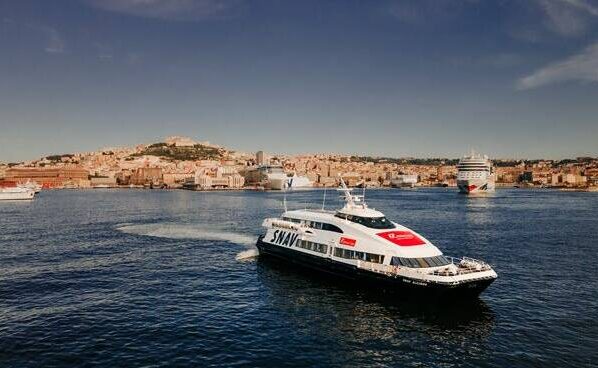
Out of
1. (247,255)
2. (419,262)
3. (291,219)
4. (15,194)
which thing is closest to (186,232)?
(247,255)

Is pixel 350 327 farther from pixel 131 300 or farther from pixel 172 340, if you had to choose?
pixel 131 300

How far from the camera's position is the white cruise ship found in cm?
18360

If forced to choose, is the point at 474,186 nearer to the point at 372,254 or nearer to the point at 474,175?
the point at 474,175

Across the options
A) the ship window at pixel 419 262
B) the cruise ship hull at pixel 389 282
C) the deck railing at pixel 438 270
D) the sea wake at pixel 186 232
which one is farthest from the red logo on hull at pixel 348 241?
the sea wake at pixel 186 232

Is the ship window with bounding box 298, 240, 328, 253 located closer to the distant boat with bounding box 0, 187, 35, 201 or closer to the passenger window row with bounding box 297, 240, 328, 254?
the passenger window row with bounding box 297, 240, 328, 254

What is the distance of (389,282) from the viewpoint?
33094 millimetres

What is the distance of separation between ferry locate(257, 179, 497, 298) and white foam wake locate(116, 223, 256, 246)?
16609 millimetres

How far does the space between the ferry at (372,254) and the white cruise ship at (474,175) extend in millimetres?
154615

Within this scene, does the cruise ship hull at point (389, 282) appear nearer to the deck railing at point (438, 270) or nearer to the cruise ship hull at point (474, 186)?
the deck railing at point (438, 270)

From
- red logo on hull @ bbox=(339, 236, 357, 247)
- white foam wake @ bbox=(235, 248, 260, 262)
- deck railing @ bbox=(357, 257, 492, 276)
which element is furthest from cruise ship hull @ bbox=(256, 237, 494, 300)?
white foam wake @ bbox=(235, 248, 260, 262)

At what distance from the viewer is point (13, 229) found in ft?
235

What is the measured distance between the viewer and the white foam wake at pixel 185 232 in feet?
206

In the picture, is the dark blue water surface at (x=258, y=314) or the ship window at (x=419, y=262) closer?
the dark blue water surface at (x=258, y=314)

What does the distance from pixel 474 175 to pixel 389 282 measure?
166 m
